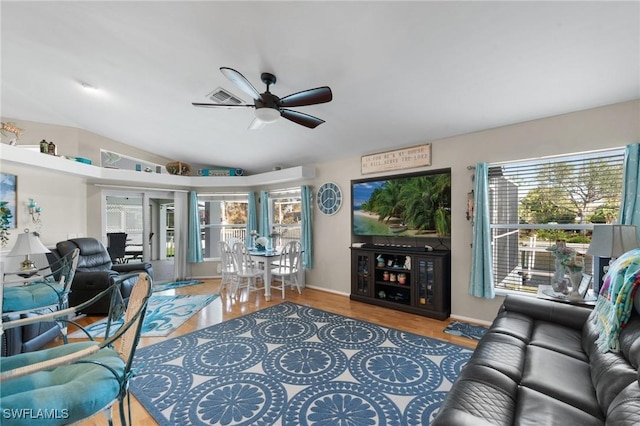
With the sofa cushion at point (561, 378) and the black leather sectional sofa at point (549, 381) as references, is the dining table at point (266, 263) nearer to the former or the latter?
the black leather sectional sofa at point (549, 381)

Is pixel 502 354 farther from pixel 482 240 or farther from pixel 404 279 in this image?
pixel 404 279

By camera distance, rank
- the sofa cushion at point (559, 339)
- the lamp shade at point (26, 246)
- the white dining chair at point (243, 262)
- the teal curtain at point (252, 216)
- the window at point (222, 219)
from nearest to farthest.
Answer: the sofa cushion at point (559, 339)
the lamp shade at point (26, 246)
the white dining chair at point (243, 262)
the teal curtain at point (252, 216)
the window at point (222, 219)

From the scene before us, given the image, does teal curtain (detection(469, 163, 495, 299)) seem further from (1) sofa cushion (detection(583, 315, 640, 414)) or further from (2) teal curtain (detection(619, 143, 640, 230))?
(1) sofa cushion (detection(583, 315, 640, 414))

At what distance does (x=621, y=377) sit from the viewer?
1.28 m

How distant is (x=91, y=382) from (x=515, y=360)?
2.22 meters

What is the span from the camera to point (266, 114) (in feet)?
8.12

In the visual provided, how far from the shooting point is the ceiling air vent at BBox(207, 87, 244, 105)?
120 inches

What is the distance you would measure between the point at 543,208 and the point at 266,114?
126 inches

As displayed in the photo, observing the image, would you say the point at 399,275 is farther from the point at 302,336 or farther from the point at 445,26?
the point at 445,26

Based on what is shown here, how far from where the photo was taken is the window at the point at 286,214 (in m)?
5.66

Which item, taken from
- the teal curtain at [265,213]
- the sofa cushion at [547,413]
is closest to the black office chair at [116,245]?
the teal curtain at [265,213]

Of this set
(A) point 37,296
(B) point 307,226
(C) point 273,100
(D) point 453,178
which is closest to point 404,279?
(D) point 453,178

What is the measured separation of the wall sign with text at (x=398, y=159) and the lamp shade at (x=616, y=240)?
201 cm

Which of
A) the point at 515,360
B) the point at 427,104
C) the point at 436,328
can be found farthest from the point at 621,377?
the point at 427,104
